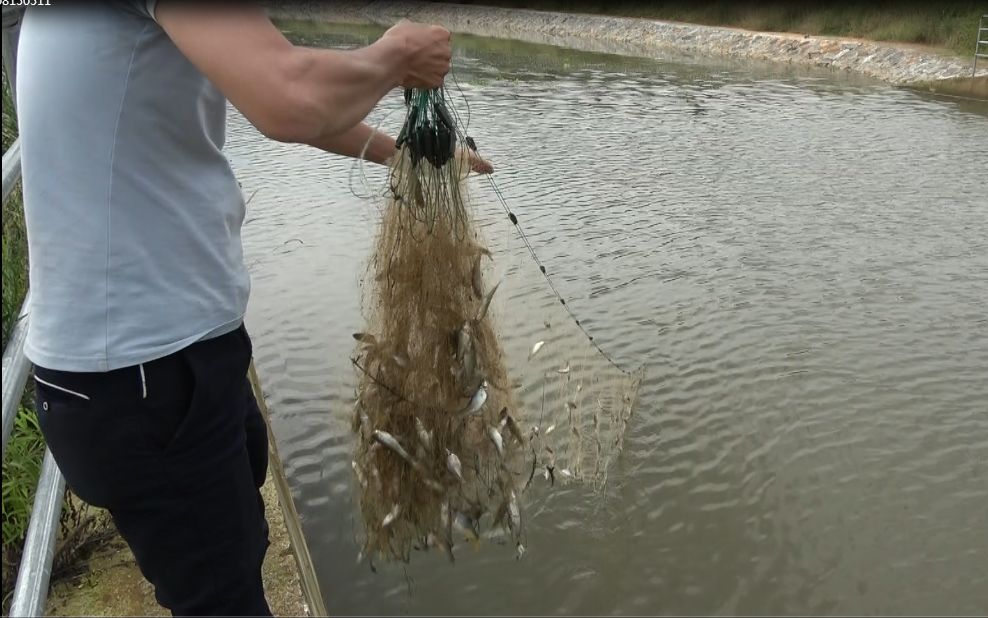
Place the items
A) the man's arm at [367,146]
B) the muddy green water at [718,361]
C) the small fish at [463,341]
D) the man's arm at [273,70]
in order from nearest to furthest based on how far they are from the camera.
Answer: the man's arm at [273,70]
the man's arm at [367,146]
the small fish at [463,341]
the muddy green water at [718,361]

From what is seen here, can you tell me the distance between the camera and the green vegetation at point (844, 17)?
2017 centimetres

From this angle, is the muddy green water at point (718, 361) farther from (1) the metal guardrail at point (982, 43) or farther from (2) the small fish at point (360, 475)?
(1) the metal guardrail at point (982, 43)

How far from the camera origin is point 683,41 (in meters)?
→ 26.0

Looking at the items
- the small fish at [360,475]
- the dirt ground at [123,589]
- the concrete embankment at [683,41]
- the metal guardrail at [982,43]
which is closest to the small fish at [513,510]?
the small fish at [360,475]

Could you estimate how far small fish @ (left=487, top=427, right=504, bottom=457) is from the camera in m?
2.57

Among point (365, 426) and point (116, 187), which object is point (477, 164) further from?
point (116, 187)

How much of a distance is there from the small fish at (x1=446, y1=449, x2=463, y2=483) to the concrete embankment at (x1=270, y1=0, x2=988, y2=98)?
322 inches

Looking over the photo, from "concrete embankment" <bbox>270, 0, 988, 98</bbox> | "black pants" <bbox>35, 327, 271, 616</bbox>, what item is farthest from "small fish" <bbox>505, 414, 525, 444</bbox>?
"concrete embankment" <bbox>270, 0, 988, 98</bbox>

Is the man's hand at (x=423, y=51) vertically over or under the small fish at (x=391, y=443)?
over

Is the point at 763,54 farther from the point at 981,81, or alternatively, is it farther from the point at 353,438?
the point at 353,438

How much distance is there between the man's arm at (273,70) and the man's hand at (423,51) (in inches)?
3.8

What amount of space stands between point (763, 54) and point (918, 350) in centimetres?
1957

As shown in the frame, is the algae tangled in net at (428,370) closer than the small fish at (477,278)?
Yes

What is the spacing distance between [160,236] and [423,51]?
24.8 inches
